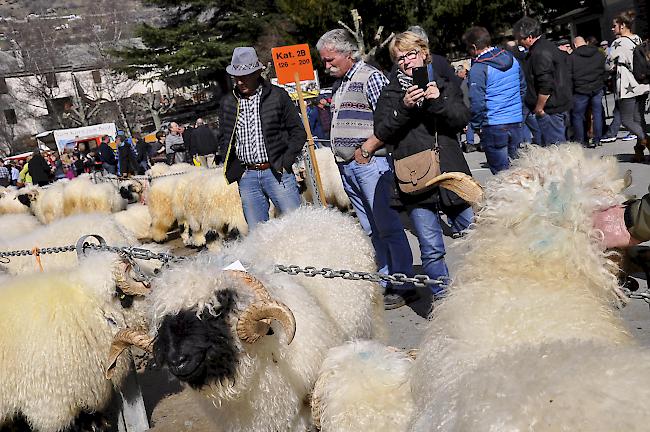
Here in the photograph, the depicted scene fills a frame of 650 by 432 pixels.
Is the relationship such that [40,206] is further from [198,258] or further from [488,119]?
[198,258]

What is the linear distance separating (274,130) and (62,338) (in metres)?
2.58

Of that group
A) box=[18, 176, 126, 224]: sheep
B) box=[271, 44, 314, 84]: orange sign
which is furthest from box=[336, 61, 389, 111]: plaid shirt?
box=[18, 176, 126, 224]: sheep

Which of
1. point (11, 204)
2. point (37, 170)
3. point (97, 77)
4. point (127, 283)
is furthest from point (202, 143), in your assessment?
point (97, 77)

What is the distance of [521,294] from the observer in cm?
181

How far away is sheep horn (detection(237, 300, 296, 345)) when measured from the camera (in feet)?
8.24

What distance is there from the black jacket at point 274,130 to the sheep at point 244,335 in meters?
2.01

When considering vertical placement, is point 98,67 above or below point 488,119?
above

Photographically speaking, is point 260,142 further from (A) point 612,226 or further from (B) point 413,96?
(A) point 612,226

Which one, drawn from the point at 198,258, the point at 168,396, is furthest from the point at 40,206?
the point at 198,258

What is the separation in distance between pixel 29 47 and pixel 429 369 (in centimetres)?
5472

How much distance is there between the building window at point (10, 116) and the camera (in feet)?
178

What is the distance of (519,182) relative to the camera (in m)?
1.94

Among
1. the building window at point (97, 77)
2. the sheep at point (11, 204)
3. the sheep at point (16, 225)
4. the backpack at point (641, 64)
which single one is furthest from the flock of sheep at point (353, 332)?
the building window at point (97, 77)

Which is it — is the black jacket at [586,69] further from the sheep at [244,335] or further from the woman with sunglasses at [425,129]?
the sheep at [244,335]
